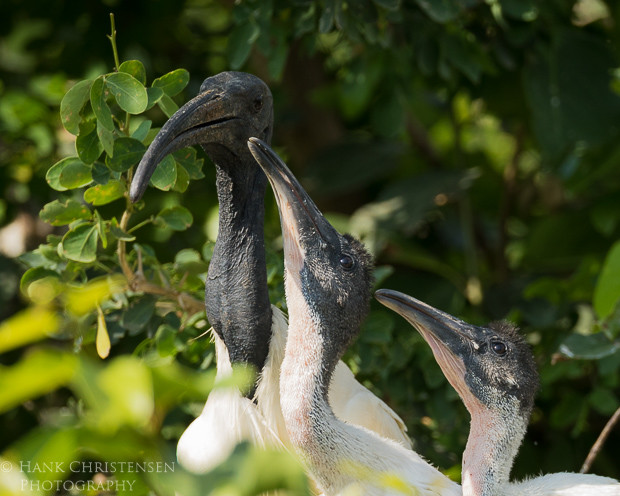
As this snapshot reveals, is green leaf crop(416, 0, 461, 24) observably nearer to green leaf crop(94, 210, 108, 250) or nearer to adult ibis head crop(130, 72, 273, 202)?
adult ibis head crop(130, 72, 273, 202)

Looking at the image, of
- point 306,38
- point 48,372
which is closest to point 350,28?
point 306,38

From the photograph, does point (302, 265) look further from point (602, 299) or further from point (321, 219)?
point (602, 299)

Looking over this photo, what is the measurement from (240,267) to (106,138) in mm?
558

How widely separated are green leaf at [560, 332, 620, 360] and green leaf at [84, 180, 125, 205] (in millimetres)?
1645

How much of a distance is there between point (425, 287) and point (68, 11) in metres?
2.24

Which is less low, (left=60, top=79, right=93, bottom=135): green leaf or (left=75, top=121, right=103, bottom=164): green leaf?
(left=60, top=79, right=93, bottom=135): green leaf

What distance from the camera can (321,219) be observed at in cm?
275

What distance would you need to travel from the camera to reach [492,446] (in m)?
2.80

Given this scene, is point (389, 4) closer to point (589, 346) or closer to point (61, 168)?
point (61, 168)

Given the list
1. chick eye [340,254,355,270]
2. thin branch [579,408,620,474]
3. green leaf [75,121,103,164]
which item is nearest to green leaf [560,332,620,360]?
thin branch [579,408,620,474]

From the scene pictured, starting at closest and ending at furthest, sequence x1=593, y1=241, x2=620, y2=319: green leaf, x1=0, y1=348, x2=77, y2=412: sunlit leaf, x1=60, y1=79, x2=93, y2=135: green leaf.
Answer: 1. x1=0, y1=348, x2=77, y2=412: sunlit leaf
2. x1=60, y1=79, x2=93, y2=135: green leaf
3. x1=593, y1=241, x2=620, y2=319: green leaf

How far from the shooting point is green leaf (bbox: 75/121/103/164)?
2.73 metres

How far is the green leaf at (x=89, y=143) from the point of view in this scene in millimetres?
2734

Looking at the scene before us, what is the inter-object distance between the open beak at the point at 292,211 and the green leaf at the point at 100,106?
383 millimetres
